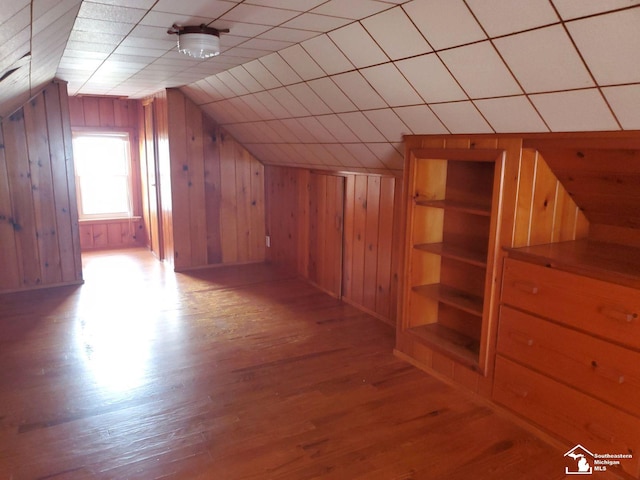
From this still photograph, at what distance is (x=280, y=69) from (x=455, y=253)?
1.52m

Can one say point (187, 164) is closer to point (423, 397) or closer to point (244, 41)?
point (244, 41)

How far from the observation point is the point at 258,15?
210cm

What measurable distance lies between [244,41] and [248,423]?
6.45 ft

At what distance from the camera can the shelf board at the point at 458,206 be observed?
7.86 ft

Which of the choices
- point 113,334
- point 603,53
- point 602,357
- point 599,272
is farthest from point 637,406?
point 113,334

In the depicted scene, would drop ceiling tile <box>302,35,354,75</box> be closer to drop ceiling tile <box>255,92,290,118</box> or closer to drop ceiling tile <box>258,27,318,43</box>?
drop ceiling tile <box>258,27,318,43</box>

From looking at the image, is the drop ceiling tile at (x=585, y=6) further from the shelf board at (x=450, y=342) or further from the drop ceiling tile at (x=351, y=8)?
the shelf board at (x=450, y=342)

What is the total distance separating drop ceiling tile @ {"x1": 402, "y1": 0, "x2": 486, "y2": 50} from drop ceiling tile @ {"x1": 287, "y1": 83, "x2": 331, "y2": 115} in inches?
47.0

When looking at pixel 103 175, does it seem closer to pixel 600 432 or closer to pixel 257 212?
pixel 257 212

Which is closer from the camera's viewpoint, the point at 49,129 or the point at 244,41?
the point at 244,41

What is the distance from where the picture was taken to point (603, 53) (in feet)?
4.78

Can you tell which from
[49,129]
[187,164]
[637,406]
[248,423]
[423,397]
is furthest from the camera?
[187,164]

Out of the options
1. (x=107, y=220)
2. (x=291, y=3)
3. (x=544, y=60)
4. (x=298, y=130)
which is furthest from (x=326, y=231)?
(x=107, y=220)

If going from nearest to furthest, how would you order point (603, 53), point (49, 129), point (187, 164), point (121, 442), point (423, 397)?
point (603, 53) → point (121, 442) → point (423, 397) → point (49, 129) → point (187, 164)
